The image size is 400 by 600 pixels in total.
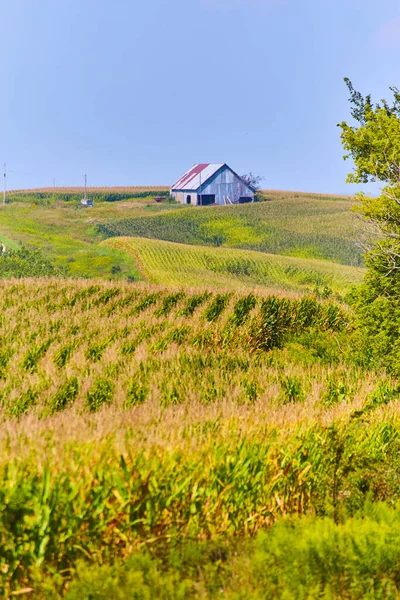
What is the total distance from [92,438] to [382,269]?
13659mm

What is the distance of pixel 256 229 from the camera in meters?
66.6

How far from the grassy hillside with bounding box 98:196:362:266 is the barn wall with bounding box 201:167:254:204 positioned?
4.04m

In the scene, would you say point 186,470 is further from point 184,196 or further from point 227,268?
point 184,196

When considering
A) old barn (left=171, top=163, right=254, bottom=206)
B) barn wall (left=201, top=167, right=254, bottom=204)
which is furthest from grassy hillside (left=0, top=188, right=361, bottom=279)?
barn wall (left=201, top=167, right=254, bottom=204)

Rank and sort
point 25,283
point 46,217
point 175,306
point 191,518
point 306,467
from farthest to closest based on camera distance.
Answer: point 46,217 → point 25,283 → point 175,306 → point 306,467 → point 191,518

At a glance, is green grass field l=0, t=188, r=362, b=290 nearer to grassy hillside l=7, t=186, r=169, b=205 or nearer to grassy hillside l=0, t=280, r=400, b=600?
grassy hillside l=7, t=186, r=169, b=205

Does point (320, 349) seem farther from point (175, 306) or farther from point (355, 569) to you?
point (355, 569)

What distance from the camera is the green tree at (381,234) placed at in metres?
18.2

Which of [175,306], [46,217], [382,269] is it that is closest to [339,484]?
[382,269]

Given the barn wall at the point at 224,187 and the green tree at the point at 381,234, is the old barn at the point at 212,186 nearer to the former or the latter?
the barn wall at the point at 224,187

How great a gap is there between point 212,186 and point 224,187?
5.67 ft

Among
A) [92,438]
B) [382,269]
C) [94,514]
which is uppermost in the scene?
[382,269]

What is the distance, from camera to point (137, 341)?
1694cm

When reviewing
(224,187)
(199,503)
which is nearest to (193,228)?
(224,187)
